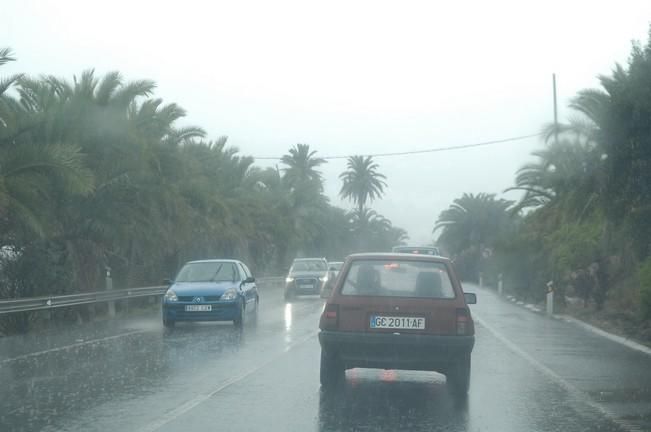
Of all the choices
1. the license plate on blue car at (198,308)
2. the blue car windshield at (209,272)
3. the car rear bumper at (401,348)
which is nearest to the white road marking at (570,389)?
the car rear bumper at (401,348)

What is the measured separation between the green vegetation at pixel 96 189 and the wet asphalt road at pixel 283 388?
17.1 ft

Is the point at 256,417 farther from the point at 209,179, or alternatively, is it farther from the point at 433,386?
the point at 209,179

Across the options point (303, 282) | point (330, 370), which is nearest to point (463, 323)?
point (330, 370)

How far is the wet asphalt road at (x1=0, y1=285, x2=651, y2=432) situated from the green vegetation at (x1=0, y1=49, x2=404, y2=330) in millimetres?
5216

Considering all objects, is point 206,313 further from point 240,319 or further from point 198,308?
point 240,319

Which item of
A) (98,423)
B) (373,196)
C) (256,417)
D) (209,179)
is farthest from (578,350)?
(373,196)

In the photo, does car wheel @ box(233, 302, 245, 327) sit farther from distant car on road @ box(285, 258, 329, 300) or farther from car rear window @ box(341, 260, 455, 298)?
distant car on road @ box(285, 258, 329, 300)

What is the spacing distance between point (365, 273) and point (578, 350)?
23.3 feet

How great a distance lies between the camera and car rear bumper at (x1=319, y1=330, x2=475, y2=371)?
972 cm

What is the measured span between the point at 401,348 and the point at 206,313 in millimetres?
9781

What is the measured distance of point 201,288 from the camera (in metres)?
19.3

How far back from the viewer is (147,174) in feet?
91.6

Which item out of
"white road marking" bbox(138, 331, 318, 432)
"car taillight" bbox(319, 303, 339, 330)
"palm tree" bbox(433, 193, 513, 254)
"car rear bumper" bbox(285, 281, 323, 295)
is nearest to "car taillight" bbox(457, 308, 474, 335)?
"car taillight" bbox(319, 303, 339, 330)

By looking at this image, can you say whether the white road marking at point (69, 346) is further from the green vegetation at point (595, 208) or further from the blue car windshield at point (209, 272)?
the green vegetation at point (595, 208)
